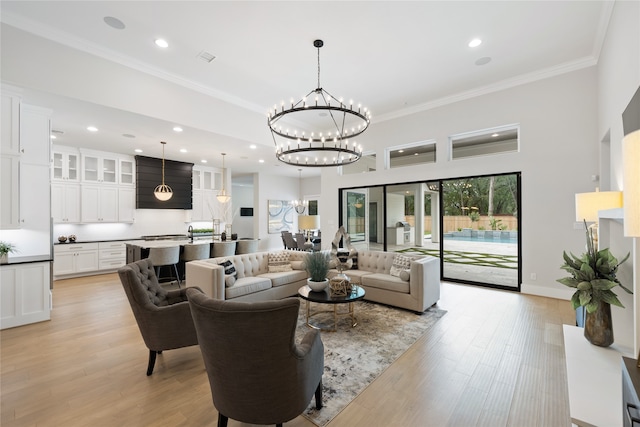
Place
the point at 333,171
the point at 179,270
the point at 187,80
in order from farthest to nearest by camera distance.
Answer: the point at 333,171, the point at 179,270, the point at 187,80

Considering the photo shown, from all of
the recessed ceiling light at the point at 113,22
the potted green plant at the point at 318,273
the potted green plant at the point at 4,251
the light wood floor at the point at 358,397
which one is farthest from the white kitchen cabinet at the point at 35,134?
the potted green plant at the point at 318,273

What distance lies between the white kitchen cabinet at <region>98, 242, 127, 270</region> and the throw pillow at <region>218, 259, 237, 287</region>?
4.85 m

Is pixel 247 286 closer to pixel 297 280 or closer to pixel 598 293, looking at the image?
pixel 297 280

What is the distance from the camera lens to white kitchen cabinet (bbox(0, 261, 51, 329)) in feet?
12.0

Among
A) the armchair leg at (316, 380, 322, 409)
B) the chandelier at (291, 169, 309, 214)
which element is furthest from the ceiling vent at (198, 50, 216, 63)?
the chandelier at (291, 169, 309, 214)

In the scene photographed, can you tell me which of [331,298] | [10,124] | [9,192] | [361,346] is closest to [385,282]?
[331,298]

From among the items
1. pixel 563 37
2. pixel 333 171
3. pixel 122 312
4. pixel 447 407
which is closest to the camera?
pixel 447 407

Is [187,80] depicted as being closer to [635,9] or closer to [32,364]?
[32,364]

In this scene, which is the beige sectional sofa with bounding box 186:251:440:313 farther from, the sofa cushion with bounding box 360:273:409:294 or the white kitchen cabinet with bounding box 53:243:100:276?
the white kitchen cabinet with bounding box 53:243:100:276

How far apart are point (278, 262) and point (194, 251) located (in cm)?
196

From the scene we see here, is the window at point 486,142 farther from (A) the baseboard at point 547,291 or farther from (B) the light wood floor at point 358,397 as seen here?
(B) the light wood floor at point 358,397

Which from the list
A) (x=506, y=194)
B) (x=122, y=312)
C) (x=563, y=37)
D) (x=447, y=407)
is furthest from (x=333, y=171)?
(x=447, y=407)

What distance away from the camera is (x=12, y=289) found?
147 inches

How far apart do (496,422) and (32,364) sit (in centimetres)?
439
